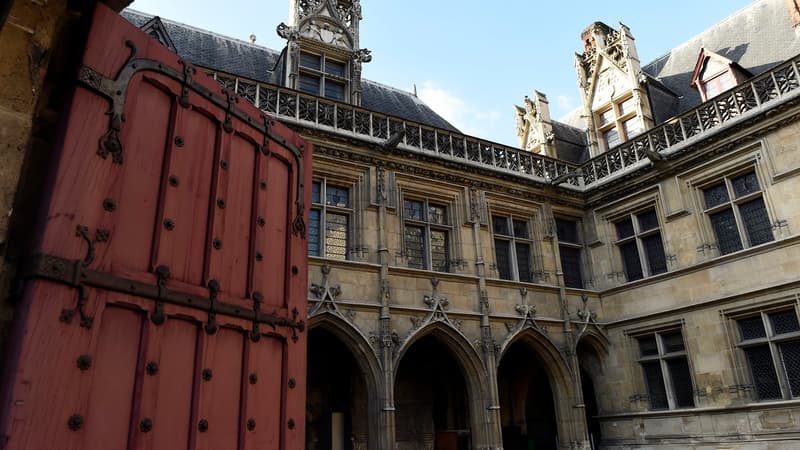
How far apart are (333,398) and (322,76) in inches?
248

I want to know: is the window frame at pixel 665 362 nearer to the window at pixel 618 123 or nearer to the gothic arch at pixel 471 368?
the gothic arch at pixel 471 368

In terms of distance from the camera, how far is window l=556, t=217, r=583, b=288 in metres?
11.6

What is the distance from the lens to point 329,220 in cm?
910

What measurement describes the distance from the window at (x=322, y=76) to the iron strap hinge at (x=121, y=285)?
8.28m

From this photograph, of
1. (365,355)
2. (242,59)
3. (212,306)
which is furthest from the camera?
(242,59)

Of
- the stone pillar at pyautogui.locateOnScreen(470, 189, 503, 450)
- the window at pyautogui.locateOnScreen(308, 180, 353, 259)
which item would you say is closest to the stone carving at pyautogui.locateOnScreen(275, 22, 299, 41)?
the window at pyautogui.locateOnScreen(308, 180, 353, 259)

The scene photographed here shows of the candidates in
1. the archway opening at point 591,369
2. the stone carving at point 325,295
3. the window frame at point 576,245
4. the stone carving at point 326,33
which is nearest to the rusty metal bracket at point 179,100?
the stone carving at point 325,295

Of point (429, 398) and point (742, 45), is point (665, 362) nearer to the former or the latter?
point (429, 398)

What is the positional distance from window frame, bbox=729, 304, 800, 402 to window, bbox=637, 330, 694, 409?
1.00m

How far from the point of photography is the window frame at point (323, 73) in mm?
10703

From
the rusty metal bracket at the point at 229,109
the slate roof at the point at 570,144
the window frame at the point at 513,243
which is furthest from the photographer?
the slate roof at the point at 570,144

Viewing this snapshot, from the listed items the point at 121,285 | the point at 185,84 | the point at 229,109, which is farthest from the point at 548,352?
the point at 121,285

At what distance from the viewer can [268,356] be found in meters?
3.15

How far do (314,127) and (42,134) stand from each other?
22.6 ft
